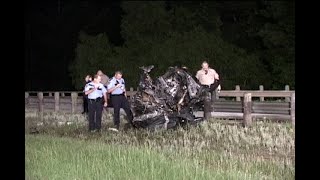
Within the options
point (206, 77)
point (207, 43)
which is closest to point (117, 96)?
point (206, 77)

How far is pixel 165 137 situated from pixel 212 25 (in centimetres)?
2625

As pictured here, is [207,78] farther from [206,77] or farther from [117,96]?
[117,96]

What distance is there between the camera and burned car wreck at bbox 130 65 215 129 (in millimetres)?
15172

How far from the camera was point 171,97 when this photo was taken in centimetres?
1564

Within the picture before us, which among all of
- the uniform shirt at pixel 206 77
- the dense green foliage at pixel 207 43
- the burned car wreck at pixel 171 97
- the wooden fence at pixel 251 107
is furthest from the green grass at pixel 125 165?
the dense green foliage at pixel 207 43

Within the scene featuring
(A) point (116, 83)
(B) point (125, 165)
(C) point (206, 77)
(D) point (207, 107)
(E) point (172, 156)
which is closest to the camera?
(B) point (125, 165)

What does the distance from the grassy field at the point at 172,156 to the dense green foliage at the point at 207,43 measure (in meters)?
18.0

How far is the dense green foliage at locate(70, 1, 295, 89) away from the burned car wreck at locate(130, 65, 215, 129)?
15.1m

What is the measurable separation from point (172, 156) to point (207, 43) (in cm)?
2429

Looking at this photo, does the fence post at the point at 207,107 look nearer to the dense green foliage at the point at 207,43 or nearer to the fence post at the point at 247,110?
the fence post at the point at 247,110

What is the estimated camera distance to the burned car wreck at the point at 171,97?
15.2m

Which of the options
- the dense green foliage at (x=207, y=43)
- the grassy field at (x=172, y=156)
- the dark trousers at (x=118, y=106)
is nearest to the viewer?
the grassy field at (x=172, y=156)
